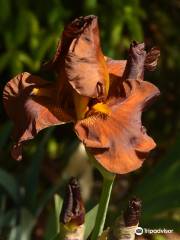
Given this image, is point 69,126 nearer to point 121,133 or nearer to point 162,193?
point 162,193

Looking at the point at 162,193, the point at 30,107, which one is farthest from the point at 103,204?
the point at 162,193

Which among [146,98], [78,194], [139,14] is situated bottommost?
[139,14]

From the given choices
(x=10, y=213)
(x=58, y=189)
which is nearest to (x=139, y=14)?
(x=58, y=189)

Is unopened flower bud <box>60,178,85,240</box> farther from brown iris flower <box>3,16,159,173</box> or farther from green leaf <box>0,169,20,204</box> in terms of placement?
green leaf <box>0,169,20,204</box>

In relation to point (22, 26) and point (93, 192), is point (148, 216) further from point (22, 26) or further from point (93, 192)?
point (93, 192)

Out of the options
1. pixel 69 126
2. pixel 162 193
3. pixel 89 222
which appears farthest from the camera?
pixel 69 126

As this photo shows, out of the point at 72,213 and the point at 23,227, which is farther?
the point at 23,227

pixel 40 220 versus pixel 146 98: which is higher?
pixel 146 98
